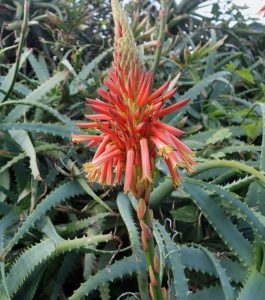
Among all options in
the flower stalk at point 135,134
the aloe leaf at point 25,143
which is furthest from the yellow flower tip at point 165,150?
the aloe leaf at point 25,143

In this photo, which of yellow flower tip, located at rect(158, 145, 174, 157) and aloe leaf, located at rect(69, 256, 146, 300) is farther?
aloe leaf, located at rect(69, 256, 146, 300)

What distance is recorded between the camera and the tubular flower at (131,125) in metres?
0.67

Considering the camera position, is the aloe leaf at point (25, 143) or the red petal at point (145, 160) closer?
the red petal at point (145, 160)

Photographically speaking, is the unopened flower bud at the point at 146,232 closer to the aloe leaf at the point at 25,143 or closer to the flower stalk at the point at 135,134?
the flower stalk at the point at 135,134

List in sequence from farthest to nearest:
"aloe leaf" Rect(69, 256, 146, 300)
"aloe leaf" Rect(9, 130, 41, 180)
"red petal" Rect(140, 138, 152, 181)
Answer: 1. "aloe leaf" Rect(9, 130, 41, 180)
2. "aloe leaf" Rect(69, 256, 146, 300)
3. "red petal" Rect(140, 138, 152, 181)

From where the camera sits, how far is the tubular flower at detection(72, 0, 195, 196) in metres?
0.67

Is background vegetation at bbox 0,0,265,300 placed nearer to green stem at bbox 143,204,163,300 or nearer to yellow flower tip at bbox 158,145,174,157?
green stem at bbox 143,204,163,300

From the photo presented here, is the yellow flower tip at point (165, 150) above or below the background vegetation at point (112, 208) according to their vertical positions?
above

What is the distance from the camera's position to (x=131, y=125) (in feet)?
2.22

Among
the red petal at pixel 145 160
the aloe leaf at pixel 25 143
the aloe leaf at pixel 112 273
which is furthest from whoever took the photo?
the aloe leaf at pixel 25 143

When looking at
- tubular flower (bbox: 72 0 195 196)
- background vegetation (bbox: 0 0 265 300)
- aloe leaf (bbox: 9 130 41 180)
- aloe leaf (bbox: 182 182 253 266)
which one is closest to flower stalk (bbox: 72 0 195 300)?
tubular flower (bbox: 72 0 195 196)

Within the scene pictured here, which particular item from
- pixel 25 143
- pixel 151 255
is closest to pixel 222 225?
pixel 151 255

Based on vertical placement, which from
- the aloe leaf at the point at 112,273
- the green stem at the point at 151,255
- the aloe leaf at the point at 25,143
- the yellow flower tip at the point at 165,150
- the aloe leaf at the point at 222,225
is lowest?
the aloe leaf at the point at 112,273

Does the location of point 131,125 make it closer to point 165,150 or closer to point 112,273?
point 165,150
